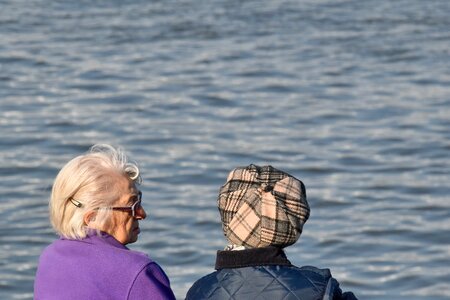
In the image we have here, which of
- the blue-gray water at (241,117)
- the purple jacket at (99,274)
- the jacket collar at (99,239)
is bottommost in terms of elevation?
the blue-gray water at (241,117)

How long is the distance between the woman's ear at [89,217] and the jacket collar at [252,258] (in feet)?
1.14

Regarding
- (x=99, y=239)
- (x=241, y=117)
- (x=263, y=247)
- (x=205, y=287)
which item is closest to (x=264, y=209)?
(x=263, y=247)

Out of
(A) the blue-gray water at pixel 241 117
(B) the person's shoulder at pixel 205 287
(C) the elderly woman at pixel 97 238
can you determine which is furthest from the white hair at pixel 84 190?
(A) the blue-gray water at pixel 241 117

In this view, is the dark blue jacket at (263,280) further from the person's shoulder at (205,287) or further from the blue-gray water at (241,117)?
the blue-gray water at (241,117)

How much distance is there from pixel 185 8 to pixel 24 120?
431 centimetres

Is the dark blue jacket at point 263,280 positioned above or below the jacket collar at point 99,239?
below

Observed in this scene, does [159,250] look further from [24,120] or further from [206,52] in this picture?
[206,52]

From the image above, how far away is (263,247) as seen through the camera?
3.26m

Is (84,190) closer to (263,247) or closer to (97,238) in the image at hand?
(97,238)

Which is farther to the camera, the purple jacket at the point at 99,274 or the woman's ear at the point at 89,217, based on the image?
the woman's ear at the point at 89,217

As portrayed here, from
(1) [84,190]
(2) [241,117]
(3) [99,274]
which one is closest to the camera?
(3) [99,274]

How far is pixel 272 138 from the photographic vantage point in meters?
10.8

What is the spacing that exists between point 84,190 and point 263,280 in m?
0.52

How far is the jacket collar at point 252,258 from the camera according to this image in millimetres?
3242
